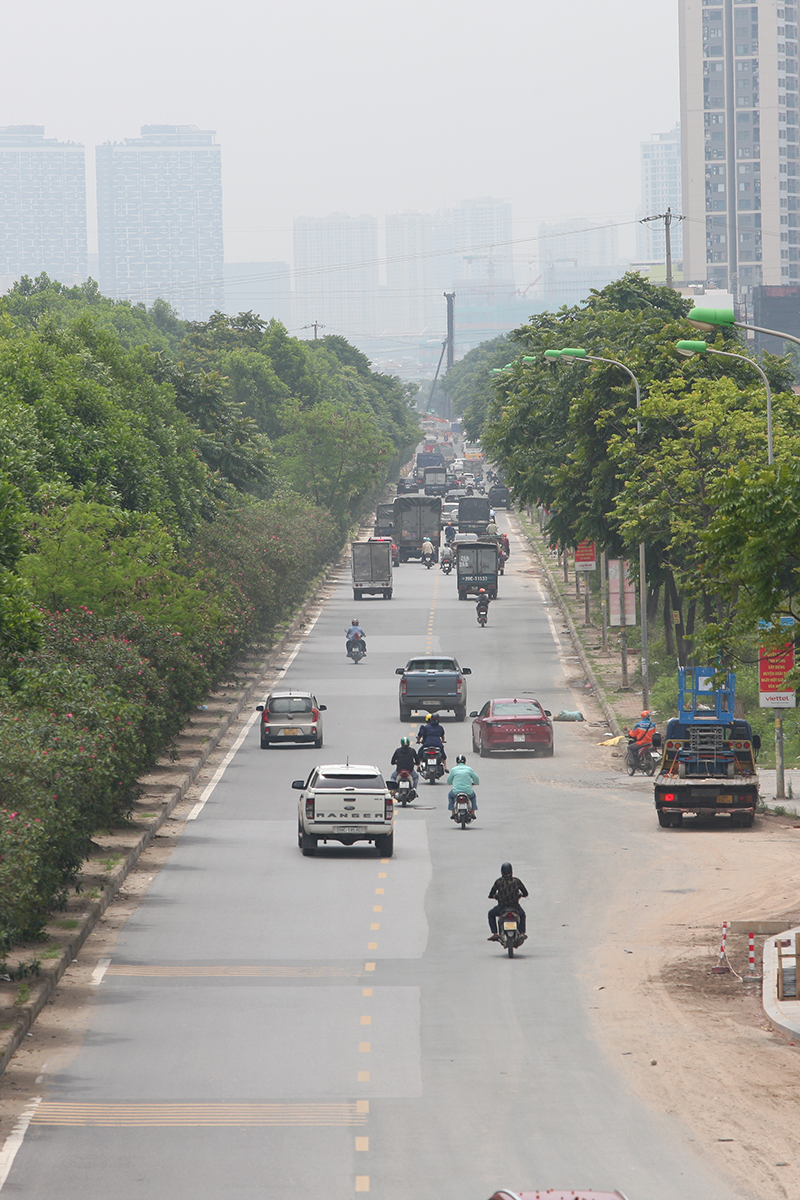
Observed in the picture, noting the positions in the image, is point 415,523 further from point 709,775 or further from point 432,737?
point 709,775

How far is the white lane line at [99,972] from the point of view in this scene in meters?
19.7

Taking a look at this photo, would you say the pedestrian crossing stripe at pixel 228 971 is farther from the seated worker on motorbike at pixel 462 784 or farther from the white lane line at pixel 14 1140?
the seated worker on motorbike at pixel 462 784

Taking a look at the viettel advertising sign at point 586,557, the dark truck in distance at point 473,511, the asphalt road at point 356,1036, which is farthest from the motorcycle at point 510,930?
the dark truck in distance at point 473,511

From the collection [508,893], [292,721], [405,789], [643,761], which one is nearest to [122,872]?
[508,893]

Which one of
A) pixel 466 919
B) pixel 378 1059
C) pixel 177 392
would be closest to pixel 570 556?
pixel 177 392

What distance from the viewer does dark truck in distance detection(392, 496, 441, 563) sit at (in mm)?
96562

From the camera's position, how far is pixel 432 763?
121ft

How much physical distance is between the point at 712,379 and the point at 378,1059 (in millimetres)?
29284

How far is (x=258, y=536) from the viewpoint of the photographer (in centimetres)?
5916

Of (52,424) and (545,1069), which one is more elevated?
(52,424)

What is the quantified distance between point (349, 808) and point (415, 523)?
71237 millimetres

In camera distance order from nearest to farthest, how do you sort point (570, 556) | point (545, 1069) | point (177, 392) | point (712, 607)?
point (545, 1069) → point (712, 607) → point (177, 392) → point (570, 556)

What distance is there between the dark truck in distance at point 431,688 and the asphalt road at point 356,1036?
38.5ft

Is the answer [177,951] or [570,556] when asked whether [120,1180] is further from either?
[570,556]
